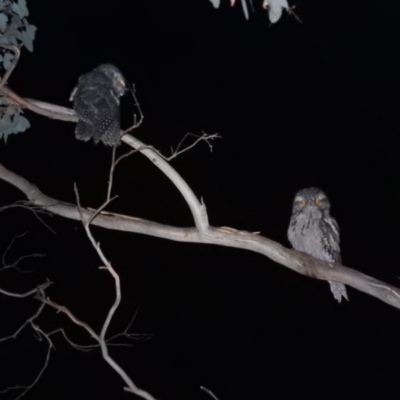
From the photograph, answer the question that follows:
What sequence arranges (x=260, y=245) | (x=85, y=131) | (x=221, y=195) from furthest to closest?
(x=221, y=195)
(x=85, y=131)
(x=260, y=245)

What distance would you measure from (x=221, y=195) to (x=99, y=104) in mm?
4519

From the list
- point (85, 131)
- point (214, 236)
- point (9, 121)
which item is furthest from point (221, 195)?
point (214, 236)

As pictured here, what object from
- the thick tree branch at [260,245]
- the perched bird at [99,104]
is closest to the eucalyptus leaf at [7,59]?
the perched bird at [99,104]

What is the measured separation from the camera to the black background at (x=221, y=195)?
22.7ft

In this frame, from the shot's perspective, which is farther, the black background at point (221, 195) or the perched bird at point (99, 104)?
the black background at point (221, 195)

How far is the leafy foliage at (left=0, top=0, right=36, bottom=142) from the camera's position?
8.22 feet

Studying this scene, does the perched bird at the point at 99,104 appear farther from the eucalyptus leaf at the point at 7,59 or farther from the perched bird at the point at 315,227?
the perched bird at the point at 315,227

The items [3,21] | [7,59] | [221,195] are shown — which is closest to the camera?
[3,21]

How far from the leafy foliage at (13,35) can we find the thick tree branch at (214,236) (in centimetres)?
21

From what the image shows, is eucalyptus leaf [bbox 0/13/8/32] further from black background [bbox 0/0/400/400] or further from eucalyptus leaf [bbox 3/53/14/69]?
black background [bbox 0/0/400/400]

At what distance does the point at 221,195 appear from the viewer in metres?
7.56

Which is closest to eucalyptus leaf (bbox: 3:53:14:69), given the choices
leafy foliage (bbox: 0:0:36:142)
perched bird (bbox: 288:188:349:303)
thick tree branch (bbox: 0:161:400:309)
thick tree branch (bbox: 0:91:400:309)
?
leafy foliage (bbox: 0:0:36:142)

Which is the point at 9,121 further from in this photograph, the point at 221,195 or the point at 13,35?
the point at 221,195

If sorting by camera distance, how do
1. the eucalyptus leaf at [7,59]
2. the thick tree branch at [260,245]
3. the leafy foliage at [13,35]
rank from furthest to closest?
the eucalyptus leaf at [7,59], the leafy foliage at [13,35], the thick tree branch at [260,245]
